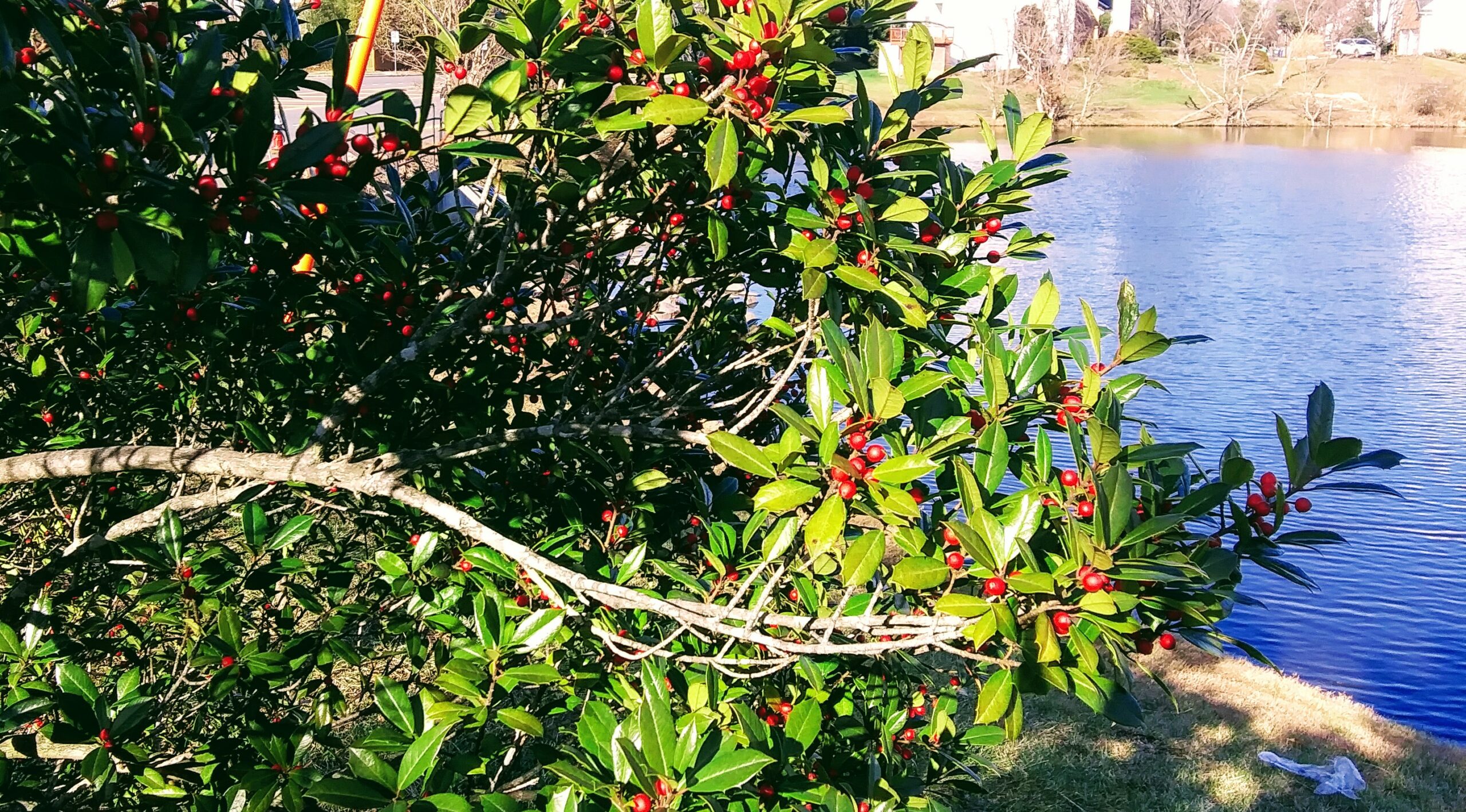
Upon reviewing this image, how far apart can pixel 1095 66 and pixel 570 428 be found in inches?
1511

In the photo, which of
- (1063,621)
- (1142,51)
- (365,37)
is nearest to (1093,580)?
(1063,621)

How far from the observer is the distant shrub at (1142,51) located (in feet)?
141

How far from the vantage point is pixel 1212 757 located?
4328 mm

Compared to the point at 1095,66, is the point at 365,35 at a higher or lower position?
lower

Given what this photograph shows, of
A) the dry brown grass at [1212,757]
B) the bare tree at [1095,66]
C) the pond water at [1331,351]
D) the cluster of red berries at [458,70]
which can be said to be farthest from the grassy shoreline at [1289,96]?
the cluster of red berries at [458,70]

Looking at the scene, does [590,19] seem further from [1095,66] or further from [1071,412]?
[1095,66]

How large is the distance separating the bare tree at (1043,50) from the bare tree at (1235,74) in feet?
15.2

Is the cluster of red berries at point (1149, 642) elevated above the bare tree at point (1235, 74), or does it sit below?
below

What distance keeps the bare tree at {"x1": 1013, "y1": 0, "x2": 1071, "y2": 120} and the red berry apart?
3323 centimetres

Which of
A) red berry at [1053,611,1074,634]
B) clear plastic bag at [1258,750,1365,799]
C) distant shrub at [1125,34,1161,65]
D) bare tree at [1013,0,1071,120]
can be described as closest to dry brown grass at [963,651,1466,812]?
clear plastic bag at [1258,750,1365,799]

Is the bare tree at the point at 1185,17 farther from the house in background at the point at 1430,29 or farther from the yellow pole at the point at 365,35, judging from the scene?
the yellow pole at the point at 365,35

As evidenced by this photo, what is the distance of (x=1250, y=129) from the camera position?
34219 mm

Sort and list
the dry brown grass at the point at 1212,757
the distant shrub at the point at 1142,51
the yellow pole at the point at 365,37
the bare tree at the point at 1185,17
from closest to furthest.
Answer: the yellow pole at the point at 365,37, the dry brown grass at the point at 1212,757, the distant shrub at the point at 1142,51, the bare tree at the point at 1185,17

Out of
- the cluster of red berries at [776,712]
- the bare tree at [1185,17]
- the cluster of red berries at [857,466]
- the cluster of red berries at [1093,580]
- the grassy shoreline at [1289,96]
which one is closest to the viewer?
the cluster of red berries at [1093,580]
